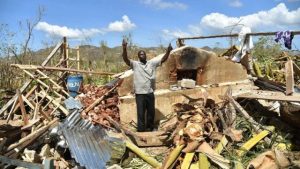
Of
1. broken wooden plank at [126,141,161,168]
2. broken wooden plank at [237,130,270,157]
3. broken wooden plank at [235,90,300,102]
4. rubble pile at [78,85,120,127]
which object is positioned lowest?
broken wooden plank at [126,141,161,168]

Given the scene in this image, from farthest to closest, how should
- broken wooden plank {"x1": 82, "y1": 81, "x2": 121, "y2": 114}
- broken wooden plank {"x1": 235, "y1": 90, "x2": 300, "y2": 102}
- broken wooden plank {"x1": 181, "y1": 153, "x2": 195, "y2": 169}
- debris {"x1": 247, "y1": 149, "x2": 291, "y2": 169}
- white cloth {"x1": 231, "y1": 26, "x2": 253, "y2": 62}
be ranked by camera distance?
white cloth {"x1": 231, "y1": 26, "x2": 253, "y2": 62}, broken wooden plank {"x1": 82, "y1": 81, "x2": 121, "y2": 114}, broken wooden plank {"x1": 235, "y1": 90, "x2": 300, "y2": 102}, broken wooden plank {"x1": 181, "y1": 153, "x2": 195, "y2": 169}, debris {"x1": 247, "y1": 149, "x2": 291, "y2": 169}

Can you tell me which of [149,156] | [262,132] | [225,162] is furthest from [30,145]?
[262,132]

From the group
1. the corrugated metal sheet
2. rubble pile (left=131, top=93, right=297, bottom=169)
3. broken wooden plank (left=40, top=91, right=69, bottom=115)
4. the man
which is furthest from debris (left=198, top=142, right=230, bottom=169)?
broken wooden plank (left=40, top=91, right=69, bottom=115)

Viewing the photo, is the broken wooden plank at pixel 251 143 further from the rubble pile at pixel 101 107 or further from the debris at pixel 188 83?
the rubble pile at pixel 101 107

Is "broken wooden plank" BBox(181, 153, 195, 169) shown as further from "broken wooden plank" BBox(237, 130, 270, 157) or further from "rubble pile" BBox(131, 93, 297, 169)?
"broken wooden plank" BBox(237, 130, 270, 157)

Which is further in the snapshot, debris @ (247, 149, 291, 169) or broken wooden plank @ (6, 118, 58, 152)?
broken wooden plank @ (6, 118, 58, 152)

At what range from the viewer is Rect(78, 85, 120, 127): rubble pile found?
30.3ft

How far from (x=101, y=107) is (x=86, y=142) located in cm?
216

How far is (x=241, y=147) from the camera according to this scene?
7152 mm

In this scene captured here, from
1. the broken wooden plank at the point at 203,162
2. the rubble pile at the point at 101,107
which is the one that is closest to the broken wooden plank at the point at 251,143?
the broken wooden plank at the point at 203,162

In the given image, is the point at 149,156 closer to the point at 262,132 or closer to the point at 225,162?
the point at 225,162

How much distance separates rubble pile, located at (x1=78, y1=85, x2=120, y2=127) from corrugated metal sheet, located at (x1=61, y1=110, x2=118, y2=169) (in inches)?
25.4

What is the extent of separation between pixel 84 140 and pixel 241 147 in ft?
A: 9.30

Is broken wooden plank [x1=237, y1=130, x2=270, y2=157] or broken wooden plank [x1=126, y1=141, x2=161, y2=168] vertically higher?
broken wooden plank [x1=237, y1=130, x2=270, y2=157]
